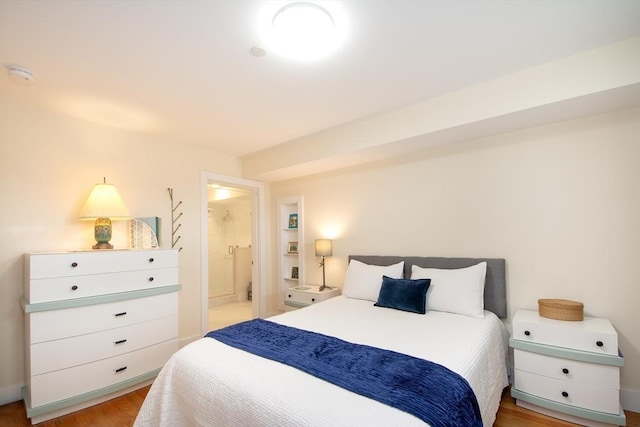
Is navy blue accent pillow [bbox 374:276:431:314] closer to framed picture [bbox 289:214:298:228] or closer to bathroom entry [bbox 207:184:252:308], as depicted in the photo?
framed picture [bbox 289:214:298:228]

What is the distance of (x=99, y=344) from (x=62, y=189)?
1445 millimetres

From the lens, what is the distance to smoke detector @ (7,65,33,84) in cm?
197

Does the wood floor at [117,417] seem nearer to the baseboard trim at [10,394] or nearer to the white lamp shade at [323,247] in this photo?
the baseboard trim at [10,394]

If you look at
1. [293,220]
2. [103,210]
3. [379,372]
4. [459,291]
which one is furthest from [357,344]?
[293,220]

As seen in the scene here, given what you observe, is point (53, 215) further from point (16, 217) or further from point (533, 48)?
point (533, 48)

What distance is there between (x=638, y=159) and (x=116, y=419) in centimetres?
428

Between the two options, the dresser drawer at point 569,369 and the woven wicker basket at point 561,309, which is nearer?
the dresser drawer at point 569,369

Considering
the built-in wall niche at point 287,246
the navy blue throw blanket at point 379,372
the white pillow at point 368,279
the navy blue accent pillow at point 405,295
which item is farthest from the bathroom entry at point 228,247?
the navy blue throw blanket at point 379,372

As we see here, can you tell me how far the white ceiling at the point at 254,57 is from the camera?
60.2 inches

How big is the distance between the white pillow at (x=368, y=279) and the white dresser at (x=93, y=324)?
5.92 feet

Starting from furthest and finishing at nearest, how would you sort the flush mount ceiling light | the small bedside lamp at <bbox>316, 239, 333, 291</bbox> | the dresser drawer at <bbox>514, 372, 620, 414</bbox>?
the small bedside lamp at <bbox>316, 239, 333, 291</bbox>, the dresser drawer at <bbox>514, 372, 620, 414</bbox>, the flush mount ceiling light

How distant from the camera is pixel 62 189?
8.92ft

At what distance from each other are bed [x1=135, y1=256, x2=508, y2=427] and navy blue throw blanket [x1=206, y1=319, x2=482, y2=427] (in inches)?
1.8

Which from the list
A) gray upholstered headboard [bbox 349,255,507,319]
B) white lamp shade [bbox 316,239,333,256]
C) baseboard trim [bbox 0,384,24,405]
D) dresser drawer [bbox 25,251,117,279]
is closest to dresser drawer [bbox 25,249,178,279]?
dresser drawer [bbox 25,251,117,279]
